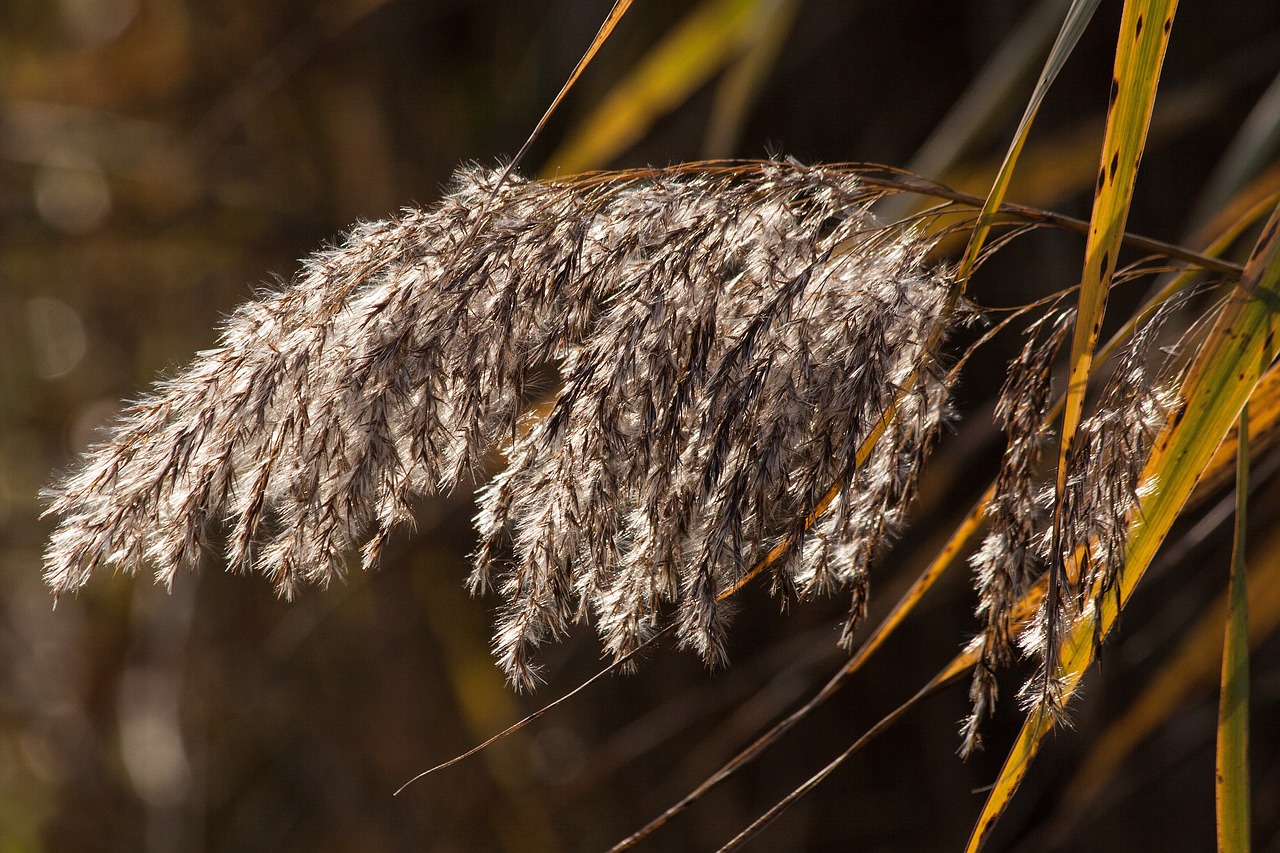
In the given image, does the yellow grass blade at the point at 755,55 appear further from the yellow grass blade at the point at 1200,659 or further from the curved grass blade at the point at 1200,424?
the yellow grass blade at the point at 1200,659

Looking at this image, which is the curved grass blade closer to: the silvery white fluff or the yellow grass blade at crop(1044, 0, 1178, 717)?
the yellow grass blade at crop(1044, 0, 1178, 717)

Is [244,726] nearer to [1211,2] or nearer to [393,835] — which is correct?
[393,835]

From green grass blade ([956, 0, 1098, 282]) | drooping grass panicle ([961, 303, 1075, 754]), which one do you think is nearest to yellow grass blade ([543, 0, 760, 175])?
green grass blade ([956, 0, 1098, 282])

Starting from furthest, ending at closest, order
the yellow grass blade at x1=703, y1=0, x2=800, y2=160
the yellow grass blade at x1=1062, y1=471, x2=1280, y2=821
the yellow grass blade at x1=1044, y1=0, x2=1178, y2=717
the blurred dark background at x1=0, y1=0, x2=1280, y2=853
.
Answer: the blurred dark background at x1=0, y1=0, x2=1280, y2=853 < the yellow grass blade at x1=703, y1=0, x2=800, y2=160 < the yellow grass blade at x1=1062, y1=471, x2=1280, y2=821 < the yellow grass blade at x1=1044, y1=0, x2=1178, y2=717

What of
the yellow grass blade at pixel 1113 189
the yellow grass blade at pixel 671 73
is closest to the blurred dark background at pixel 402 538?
the yellow grass blade at pixel 671 73

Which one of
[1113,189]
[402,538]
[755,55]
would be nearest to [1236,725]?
[1113,189]

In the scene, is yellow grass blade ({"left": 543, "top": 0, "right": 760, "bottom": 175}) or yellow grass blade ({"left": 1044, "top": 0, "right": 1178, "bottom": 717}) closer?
yellow grass blade ({"left": 1044, "top": 0, "right": 1178, "bottom": 717})

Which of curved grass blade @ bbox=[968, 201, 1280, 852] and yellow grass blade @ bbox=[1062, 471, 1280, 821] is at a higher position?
curved grass blade @ bbox=[968, 201, 1280, 852]
